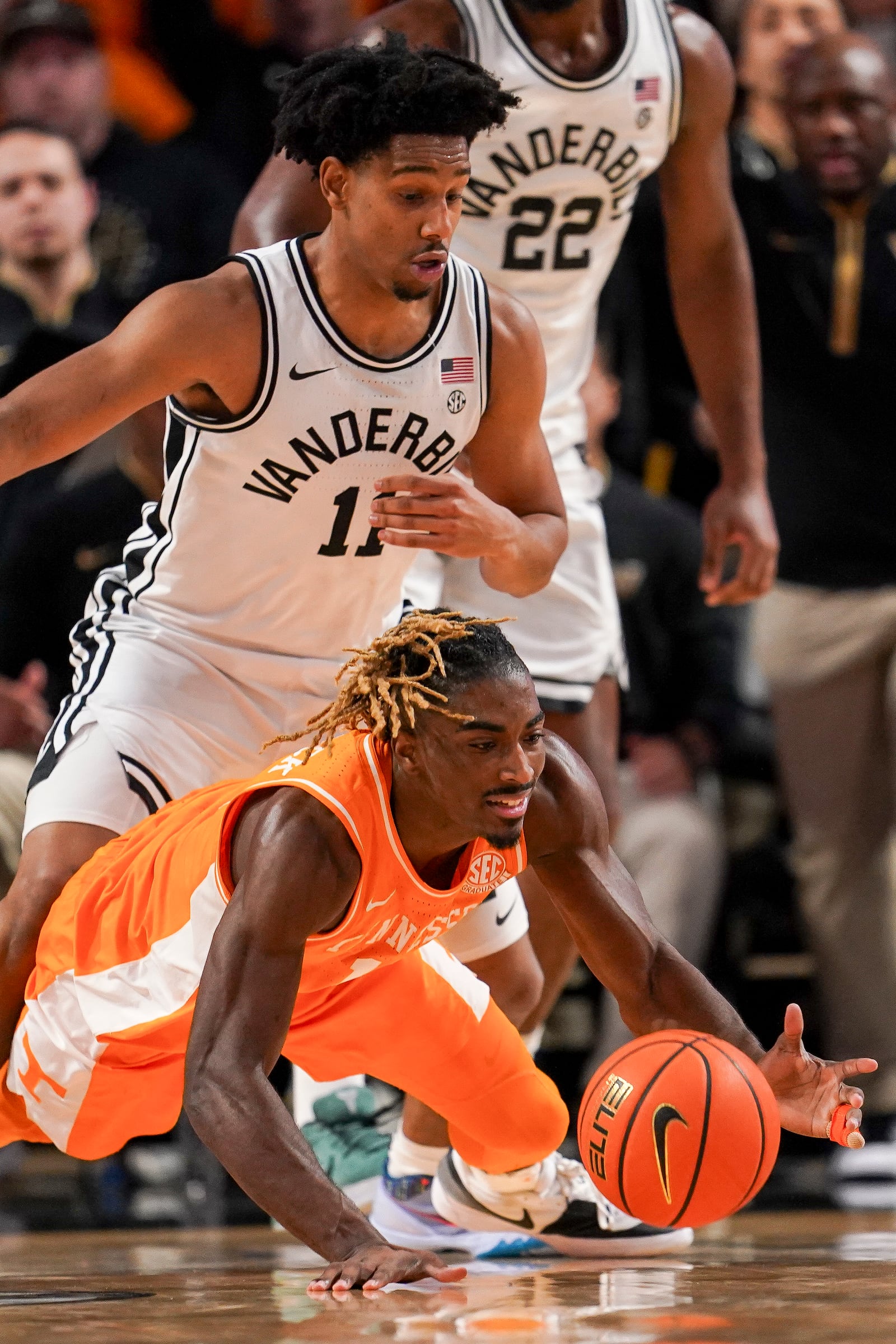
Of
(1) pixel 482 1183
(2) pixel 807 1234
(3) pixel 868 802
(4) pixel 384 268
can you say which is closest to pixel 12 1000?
(1) pixel 482 1183

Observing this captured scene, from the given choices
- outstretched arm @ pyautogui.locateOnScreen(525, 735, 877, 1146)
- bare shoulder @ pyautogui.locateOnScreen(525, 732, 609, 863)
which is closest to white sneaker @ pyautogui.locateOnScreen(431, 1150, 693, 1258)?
outstretched arm @ pyautogui.locateOnScreen(525, 735, 877, 1146)

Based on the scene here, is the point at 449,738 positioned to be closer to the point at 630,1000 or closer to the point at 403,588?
the point at 630,1000

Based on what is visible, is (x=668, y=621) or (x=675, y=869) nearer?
(x=675, y=869)

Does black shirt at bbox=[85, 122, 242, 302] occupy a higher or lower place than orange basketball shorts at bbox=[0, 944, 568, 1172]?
higher

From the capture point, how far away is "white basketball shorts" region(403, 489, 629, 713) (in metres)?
4.26

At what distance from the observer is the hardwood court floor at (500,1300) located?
2.42 meters

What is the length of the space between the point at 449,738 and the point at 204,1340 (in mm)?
970

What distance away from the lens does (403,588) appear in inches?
156

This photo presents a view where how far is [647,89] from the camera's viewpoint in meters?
4.21

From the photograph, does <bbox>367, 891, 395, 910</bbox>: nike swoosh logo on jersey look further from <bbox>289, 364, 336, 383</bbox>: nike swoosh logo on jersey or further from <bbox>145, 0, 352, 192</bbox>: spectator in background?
<bbox>145, 0, 352, 192</bbox>: spectator in background

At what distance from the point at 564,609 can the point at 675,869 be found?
6.40 ft

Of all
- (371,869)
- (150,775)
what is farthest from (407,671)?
(150,775)

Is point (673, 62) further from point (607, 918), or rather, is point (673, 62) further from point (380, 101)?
point (607, 918)

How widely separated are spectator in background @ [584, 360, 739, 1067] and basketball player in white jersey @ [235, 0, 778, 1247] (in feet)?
5.51
